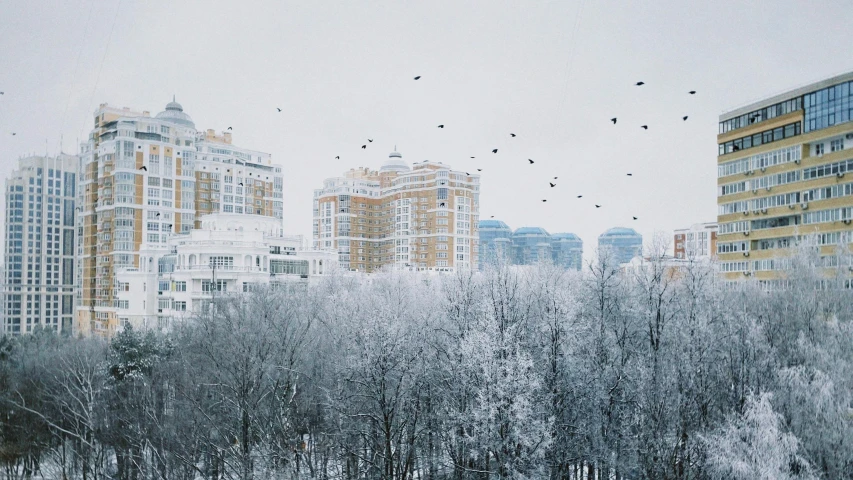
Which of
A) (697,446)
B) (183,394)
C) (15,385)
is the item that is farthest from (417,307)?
(15,385)

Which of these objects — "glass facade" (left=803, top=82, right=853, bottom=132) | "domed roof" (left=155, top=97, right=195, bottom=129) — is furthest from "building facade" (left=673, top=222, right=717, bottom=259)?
"domed roof" (left=155, top=97, right=195, bottom=129)

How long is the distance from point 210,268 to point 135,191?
19.0 metres

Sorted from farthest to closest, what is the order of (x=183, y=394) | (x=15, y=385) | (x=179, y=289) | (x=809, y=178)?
(x=179, y=289), (x=809, y=178), (x=15, y=385), (x=183, y=394)

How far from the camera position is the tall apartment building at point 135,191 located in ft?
185

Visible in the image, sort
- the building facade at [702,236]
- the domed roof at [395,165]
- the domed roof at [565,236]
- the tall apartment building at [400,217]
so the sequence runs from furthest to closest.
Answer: the domed roof at [565,236]
the domed roof at [395,165]
the building facade at [702,236]
the tall apartment building at [400,217]

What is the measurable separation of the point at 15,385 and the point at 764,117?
40.5m

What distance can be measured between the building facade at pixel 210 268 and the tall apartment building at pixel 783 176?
28.9 m

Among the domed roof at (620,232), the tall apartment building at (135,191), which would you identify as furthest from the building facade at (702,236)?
the tall apartment building at (135,191)

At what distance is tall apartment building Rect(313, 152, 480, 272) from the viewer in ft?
253

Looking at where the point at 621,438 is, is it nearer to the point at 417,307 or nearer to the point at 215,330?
the point at 417,307

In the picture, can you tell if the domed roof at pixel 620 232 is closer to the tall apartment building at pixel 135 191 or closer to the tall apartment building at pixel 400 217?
the tall apartment building at pixel 400 217

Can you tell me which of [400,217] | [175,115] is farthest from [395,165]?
[175,115]

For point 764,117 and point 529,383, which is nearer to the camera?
point 529,383

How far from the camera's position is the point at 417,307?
3262 cm
